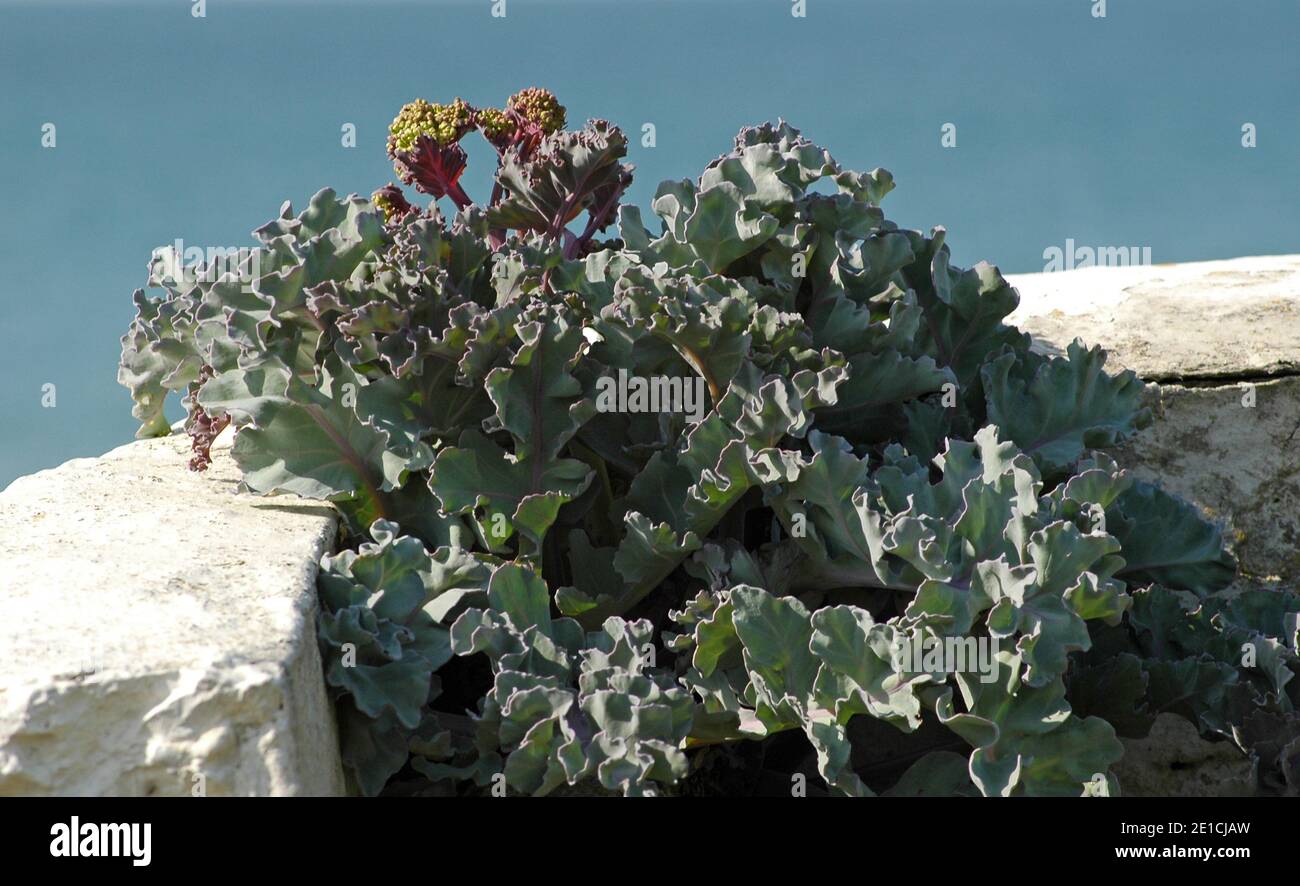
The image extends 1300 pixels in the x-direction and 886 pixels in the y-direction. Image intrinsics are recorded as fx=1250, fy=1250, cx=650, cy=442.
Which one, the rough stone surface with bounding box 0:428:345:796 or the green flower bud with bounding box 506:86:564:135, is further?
the green flower bud with bounding box 506:86:564:135

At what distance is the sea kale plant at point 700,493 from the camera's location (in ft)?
9.65

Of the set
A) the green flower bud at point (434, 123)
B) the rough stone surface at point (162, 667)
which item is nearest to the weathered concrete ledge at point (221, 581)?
the rough stone surface at point (162, 667)

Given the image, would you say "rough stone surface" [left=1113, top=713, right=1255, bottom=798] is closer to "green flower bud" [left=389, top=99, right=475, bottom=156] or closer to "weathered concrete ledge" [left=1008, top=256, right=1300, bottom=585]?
"weathered concrete ledge" [left=1008, top=256, right=1300, bottom=585]

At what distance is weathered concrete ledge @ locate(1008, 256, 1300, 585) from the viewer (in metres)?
5.04

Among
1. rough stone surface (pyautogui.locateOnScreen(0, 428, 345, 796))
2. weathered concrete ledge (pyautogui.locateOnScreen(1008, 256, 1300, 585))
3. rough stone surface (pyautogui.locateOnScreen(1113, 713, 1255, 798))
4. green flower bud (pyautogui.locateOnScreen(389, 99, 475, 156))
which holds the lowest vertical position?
rough stone surface (pyautogui.locateOnScreen(1113, 713, 1255, 798))

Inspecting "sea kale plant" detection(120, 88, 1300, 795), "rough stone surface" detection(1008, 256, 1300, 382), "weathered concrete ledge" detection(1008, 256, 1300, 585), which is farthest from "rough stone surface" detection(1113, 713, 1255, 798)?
"rough stone surface" detection(1008, 256, 1300, 382)

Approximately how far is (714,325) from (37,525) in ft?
6.52

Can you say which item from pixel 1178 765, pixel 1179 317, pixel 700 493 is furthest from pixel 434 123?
pixel 1179 317

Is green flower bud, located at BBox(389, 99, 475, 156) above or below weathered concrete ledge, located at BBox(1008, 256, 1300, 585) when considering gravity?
above

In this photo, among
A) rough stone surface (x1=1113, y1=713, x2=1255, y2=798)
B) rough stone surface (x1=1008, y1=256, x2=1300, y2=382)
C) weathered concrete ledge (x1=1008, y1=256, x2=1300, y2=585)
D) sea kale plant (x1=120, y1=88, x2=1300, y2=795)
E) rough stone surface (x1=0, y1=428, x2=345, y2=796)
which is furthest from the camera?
rough stone surface (x1=1008, y1=256, x2=1300, y2=382)

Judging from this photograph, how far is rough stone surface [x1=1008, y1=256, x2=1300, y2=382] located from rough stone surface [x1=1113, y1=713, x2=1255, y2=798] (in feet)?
5.23

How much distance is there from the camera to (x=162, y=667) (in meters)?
2.47

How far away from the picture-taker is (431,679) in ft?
10.6
